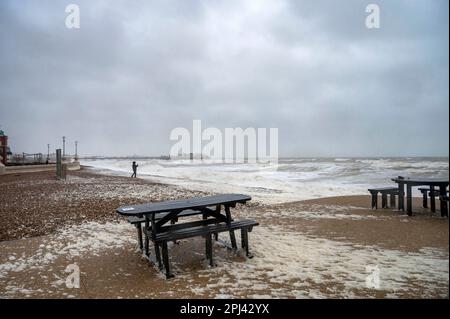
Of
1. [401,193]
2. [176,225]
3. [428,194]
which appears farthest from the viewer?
[428,194]

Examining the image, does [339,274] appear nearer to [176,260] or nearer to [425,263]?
[425,263]

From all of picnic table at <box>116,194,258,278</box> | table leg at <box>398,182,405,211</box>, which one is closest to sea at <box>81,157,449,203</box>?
table leg at <box>398,182,405,211</box>

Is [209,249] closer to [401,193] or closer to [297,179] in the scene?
[401,193]

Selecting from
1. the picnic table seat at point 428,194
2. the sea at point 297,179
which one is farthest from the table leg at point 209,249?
the picnic table seat at point 428,194

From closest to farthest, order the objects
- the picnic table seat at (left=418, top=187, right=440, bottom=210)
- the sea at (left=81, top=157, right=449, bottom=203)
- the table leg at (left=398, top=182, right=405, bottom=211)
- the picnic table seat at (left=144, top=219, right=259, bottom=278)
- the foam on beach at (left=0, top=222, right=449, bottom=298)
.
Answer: the foam on beach at (left=0, top=222, right=449, bottom=298) < the picnic table seat at (left=144, top=219, right=259, bottom=278) < the picnic table seat at (left=418, top=187, right=440, bottom=210) < the table leg at (left=398, top=182, right=405, bottom=211) < the sea at (left=81, top=157, right=449, bottom=203)

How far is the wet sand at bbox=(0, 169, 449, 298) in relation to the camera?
146 inches

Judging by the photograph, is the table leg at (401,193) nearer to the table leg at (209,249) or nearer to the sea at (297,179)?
the sea at (297,179)

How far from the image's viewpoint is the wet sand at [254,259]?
3.70m

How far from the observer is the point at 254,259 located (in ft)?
16.2

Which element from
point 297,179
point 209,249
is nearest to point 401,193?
point 209,249

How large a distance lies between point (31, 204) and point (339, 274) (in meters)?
10.2

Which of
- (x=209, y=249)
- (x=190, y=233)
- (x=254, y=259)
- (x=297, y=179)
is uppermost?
(x=190, y=233)

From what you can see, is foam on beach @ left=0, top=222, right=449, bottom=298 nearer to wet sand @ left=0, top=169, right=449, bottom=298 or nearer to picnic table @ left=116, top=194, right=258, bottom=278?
wet sand @ left=0, top=169, right=449, bottom=298

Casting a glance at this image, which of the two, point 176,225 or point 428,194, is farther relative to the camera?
point 428,194
